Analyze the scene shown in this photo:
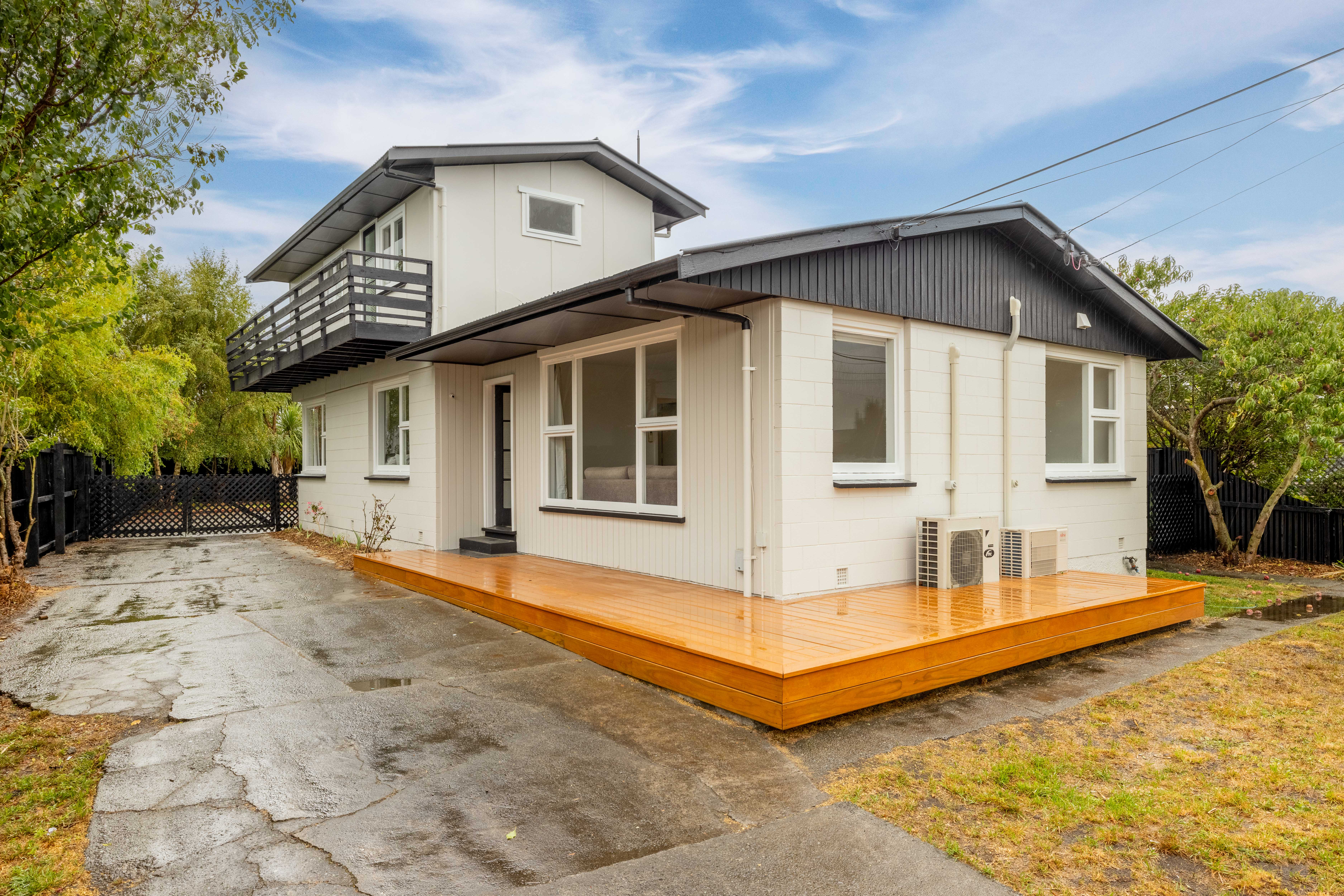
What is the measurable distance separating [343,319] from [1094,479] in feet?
33.0

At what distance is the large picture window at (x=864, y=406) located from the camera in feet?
20.9

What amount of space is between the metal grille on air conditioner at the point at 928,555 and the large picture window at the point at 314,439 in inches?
464

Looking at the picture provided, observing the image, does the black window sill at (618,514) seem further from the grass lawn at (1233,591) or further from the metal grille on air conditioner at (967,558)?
the grass lawn at (1233,591)

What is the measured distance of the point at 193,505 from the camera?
15.3 metres

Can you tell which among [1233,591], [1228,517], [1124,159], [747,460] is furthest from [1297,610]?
[747,460]

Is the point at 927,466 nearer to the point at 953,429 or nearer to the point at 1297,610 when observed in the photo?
the point at 953,429

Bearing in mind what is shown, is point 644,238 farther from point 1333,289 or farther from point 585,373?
point 1333,289

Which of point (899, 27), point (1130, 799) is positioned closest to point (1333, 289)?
point (899, 27)

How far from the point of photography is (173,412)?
15.1 meters

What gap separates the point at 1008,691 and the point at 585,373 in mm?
5049

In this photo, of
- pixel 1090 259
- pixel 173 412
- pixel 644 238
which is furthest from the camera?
pixel 173 412

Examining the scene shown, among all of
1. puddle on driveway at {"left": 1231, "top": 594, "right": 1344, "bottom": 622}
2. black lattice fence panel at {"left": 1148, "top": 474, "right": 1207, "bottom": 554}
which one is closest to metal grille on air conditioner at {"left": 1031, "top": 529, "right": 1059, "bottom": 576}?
puddle on driveway at {"left": 1231, "top": 594, "right": 1344, "bottom": 622}

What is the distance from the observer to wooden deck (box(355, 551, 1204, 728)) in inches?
159

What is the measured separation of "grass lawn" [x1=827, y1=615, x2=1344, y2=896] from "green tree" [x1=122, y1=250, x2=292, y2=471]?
69.0 feet
